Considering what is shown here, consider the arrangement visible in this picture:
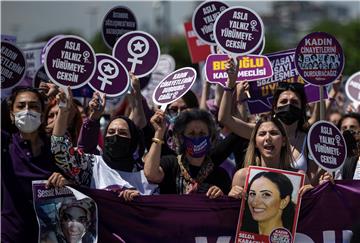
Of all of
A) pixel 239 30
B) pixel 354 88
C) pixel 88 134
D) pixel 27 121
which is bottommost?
pixel 88 134

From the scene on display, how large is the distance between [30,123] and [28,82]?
10.9 feet

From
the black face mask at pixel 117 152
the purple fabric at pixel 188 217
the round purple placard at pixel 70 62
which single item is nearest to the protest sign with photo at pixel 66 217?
the purple fabric at pixel 188 217

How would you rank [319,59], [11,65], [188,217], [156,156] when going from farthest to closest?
[11,65], [319,59], [188,217], [156,156]

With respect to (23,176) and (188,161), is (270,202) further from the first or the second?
(23,176)

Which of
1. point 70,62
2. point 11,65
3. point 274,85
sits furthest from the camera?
point 274,85

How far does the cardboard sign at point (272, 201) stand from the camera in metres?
5.81

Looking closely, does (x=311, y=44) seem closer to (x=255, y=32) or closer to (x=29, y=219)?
(x=255, y=32)

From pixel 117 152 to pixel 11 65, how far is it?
5.80 ft

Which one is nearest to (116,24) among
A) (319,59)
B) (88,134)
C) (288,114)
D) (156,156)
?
(88,134)

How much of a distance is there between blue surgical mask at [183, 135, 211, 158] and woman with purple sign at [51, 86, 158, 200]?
15.1 inches

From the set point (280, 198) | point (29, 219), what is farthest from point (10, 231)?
point (280, 198)

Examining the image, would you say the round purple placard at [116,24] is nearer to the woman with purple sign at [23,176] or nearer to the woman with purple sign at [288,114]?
the woman with purple sign at [288,114]

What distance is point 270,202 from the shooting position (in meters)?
5.84

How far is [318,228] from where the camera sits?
606 cm
